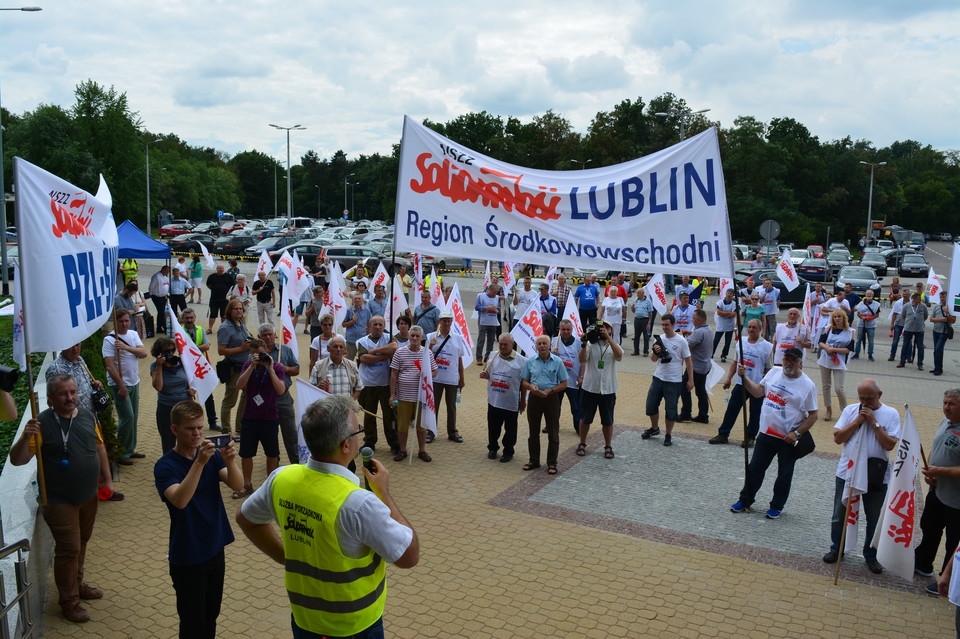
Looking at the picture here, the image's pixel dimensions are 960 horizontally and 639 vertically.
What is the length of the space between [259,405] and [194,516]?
153 inches

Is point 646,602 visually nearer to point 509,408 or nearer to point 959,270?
point 509,408

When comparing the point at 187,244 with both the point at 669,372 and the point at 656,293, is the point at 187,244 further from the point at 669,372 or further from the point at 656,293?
the point at 669,372

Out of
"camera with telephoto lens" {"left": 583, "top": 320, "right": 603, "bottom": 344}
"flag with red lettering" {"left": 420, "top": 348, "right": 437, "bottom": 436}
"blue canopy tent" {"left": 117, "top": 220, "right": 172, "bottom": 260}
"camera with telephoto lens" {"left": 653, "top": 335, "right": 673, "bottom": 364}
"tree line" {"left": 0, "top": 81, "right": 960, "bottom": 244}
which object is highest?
"tree line" {"left": 0, "top": 81, "right": 960, "bottom": 244}

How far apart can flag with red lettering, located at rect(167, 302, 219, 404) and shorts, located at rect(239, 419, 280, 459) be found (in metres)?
0.61

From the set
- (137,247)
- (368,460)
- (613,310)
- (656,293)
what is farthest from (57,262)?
(656,293)

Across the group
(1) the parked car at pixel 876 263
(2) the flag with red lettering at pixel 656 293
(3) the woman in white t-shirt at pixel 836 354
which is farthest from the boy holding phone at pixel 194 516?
(1) the parked car at pixel 876 263

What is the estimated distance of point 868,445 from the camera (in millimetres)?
6996

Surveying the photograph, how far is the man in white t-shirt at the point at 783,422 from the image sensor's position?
26.2 ft

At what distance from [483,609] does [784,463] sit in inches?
145

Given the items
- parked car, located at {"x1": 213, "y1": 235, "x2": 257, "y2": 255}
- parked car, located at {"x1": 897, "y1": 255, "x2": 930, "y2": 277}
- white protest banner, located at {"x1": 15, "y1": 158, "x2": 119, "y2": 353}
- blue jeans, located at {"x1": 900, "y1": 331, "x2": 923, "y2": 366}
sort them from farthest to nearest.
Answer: parked car, located at {"x1": 213, "y1": 235, "x2": 257, "y2": 255} < parked car, located at {"x1": 897, "y1": 255, "x2": 930, "y2": 277} < blue jeans, located at {"x1": 900, "y1": 331, "x2": 923, "y2": 366} < white protest banner, located at {"x1": 15, "y1": 158, "x2": 119, "y2": 353}

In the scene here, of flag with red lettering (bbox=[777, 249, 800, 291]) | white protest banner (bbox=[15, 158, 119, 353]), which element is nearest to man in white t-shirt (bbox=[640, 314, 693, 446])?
white protest banner (bbox=[15, 158, 119, 353])

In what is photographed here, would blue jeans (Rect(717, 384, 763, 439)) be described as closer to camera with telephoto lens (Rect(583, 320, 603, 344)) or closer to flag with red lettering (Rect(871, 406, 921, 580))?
camera with telephoto lens (Rect(583, 320, 603, 344))

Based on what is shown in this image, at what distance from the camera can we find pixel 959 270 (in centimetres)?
1215

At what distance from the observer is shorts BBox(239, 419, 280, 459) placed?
8.60 meters
